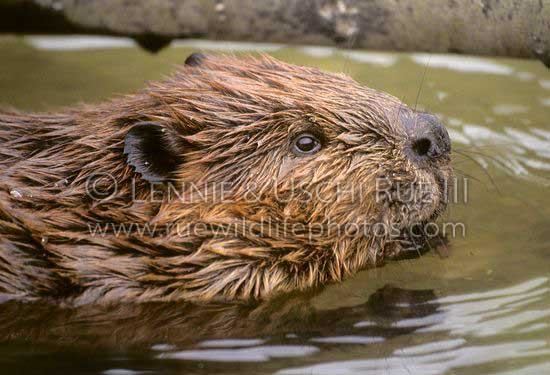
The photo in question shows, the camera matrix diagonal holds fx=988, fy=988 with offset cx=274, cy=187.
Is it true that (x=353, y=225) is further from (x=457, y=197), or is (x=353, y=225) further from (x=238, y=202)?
(x=457, y=197)

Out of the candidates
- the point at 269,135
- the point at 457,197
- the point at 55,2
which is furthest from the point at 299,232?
the point at 55,2

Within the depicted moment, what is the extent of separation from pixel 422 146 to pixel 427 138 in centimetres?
5

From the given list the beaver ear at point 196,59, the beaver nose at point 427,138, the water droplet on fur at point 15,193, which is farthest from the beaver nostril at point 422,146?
the water droplet on fur at point 15,193

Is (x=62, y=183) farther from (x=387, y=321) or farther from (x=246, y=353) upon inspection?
(x=387, y=321)

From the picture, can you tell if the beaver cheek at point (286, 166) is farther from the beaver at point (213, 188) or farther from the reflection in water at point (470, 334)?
the reflection in water at point (470, 334)

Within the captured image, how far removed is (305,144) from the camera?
14.4 feet

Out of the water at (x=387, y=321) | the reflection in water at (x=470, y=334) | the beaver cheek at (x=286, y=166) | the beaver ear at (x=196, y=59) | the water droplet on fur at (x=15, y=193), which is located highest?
the beaver ear at (x=196, y=59)

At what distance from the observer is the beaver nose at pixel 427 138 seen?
442 centimetres

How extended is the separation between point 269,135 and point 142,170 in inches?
22.7

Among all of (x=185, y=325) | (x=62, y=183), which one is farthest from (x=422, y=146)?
(x=62, y=183)

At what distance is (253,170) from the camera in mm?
4320

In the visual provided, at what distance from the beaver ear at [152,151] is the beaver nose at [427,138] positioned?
3.46 feet

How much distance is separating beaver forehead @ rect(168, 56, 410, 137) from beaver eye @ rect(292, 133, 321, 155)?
0.08 metres

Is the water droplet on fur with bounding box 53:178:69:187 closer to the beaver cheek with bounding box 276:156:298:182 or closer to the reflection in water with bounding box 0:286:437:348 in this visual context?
the reflection in water with bounding box 0:286:437:348
